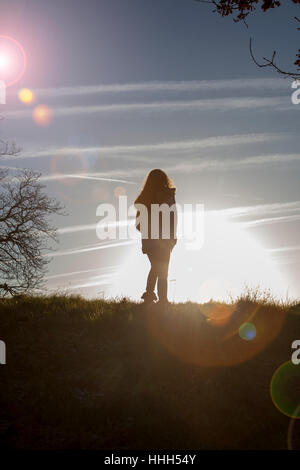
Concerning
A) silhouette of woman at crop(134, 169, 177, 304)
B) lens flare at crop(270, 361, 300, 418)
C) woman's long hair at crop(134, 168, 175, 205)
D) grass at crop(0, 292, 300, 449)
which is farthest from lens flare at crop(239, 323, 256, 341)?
woman's long hair at crop(134, 168, 175, 205)

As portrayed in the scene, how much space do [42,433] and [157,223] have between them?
597 cm

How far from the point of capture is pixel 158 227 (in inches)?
436

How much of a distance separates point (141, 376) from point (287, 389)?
8.66 feet

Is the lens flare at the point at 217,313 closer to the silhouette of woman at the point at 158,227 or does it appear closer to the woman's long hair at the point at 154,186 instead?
the silhouette of woman at the point at 158,227

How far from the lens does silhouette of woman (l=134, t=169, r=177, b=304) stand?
11.1m

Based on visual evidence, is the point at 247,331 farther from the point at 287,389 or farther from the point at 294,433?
the point at 294,433

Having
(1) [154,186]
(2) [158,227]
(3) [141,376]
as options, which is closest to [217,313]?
(2) [158,227]

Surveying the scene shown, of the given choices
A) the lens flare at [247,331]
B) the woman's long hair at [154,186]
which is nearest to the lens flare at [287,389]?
the lens flare at [247,331]

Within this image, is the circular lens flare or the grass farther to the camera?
the circular lens flare

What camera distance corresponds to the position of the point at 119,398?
7.20 meters

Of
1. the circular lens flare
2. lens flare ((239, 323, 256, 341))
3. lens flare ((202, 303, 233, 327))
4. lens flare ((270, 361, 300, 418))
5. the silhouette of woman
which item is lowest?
the circular lens flare

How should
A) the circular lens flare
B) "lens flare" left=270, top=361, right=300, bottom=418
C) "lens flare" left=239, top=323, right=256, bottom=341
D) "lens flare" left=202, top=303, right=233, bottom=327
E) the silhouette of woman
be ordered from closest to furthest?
the circular lens flare < "lens flare" left=270, top=361, right=300, bottom=418 < "lens flare" left=239, top=323, right=256, bottom=341 < "lens flare" left=202, top=303, right=233, bottom=327 < the silhouette of woman

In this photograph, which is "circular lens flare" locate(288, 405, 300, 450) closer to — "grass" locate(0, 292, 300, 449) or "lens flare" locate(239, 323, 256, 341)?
"grass" locate(0, 292, 300, 449)
